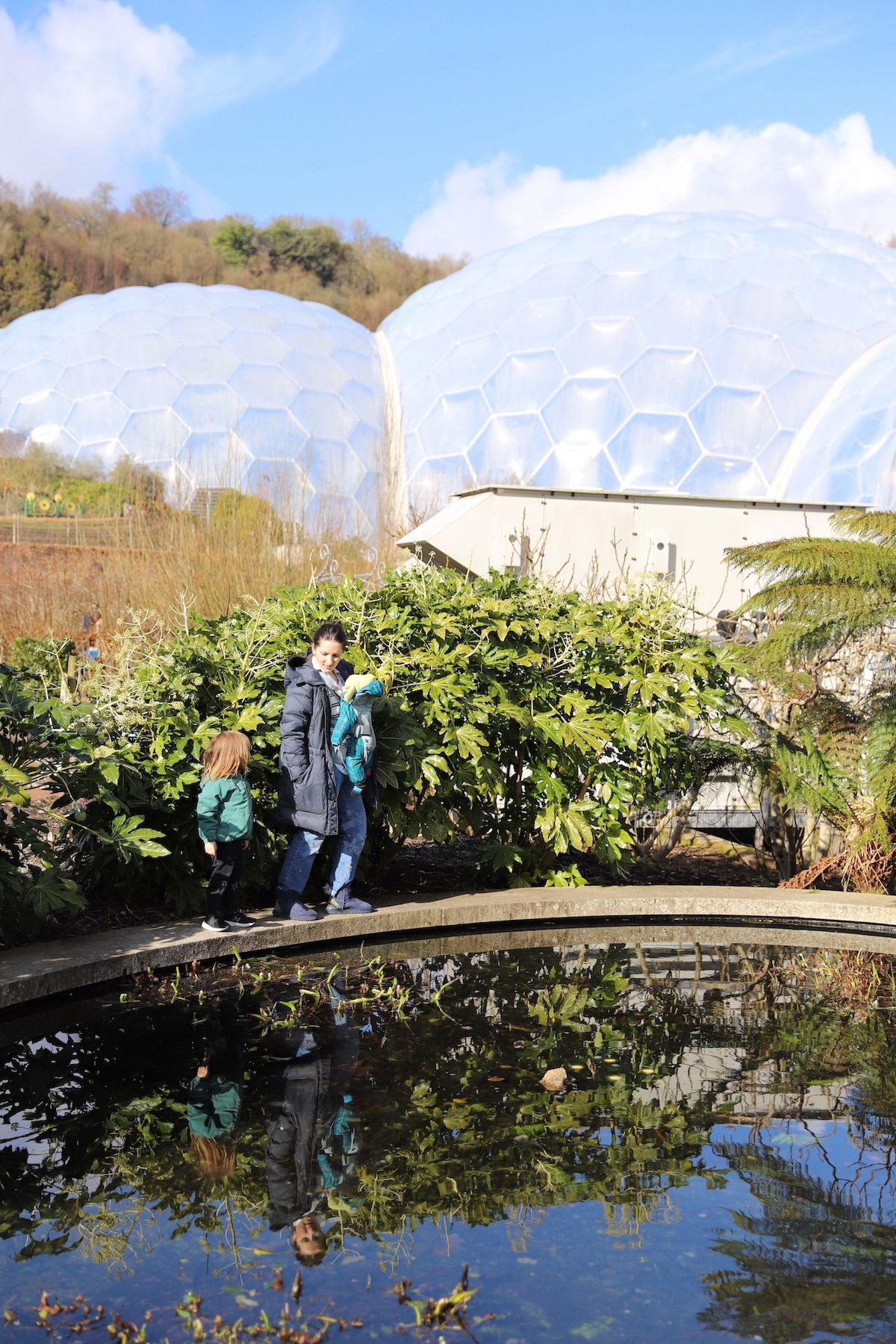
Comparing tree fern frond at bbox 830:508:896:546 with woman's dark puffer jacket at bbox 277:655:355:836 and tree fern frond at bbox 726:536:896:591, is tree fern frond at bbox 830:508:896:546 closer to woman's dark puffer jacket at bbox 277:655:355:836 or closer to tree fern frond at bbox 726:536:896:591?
tree fern frond at bbox 726:536:896:591

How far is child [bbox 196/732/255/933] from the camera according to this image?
18.9 ft

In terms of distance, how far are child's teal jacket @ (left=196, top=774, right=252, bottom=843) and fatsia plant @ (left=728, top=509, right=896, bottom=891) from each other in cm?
338

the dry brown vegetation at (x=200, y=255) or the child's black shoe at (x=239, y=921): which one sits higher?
the dry brown vegetation at (x=200, y=255)

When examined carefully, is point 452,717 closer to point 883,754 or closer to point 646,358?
point 883,754

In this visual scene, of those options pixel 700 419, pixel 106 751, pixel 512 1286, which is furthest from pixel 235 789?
pixel 700 419

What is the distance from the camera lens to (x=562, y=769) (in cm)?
724

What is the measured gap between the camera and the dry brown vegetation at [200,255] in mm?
59344

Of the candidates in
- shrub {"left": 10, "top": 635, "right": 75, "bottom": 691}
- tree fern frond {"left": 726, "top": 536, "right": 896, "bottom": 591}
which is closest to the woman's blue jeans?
tree fern frond {"left": 726, "top": 536, "right": 896, "bottom": 591}

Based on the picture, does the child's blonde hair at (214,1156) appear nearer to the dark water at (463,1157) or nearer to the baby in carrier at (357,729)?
the dark water at (463,1157)

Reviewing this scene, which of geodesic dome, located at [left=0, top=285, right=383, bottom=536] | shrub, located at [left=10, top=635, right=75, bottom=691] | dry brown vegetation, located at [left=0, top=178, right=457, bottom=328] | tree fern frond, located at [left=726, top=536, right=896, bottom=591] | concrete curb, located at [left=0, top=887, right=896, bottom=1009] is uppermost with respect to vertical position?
dry brown vegetation, located at [left=0, top=178, right=457, bottom=328]

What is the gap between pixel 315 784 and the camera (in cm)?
610

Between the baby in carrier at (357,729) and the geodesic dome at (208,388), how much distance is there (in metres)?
25.0

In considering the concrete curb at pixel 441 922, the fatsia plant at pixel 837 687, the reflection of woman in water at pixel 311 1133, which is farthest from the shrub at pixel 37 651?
the reflection of woman in water at pixel 311 1133

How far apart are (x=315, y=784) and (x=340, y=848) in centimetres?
50
